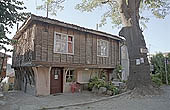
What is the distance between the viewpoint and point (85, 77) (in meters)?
14.1

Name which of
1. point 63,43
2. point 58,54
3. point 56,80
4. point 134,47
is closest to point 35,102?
point 56,80

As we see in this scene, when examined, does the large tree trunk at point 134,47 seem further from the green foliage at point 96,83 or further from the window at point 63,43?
the window at point 63,43

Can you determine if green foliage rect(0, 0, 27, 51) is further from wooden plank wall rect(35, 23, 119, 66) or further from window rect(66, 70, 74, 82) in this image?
window rect(66, 70, 74, 82)

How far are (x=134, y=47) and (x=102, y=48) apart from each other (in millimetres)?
4854

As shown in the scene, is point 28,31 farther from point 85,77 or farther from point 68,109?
point 68,109

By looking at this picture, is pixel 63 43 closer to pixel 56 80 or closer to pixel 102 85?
pixel 56 80

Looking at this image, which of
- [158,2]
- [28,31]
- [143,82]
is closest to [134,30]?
[143,82]

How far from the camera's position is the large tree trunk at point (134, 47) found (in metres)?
10.0

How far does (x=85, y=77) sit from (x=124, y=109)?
735 centimetres

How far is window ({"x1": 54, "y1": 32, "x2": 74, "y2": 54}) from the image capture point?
38.5ft

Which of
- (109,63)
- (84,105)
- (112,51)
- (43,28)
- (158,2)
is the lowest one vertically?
(84,105)

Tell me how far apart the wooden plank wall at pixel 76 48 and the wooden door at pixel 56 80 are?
1131 mm

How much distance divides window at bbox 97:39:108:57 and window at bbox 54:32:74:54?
118 inches

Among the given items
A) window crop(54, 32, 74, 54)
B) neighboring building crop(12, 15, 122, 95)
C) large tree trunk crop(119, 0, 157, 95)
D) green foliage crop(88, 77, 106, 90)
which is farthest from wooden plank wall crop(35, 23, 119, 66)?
large tree trunk crop(119, 0, 157, 95)
